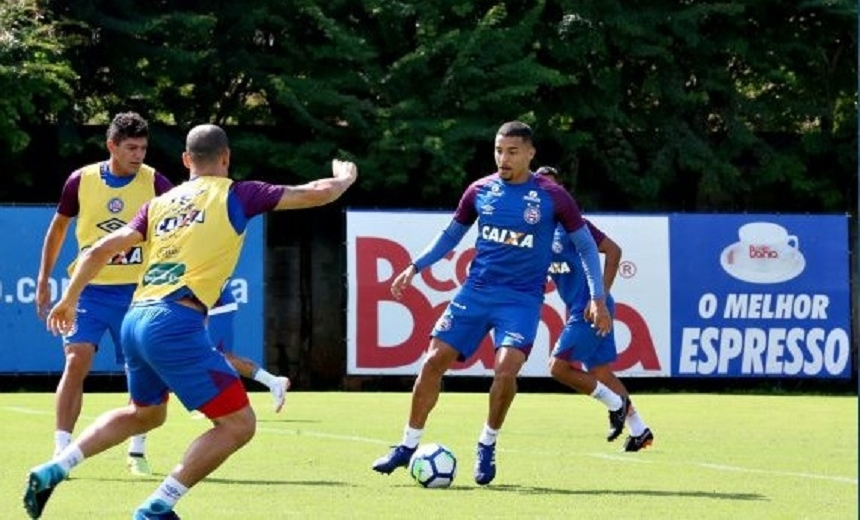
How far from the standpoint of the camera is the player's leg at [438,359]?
13.0 meters

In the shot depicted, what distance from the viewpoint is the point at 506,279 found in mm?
13258

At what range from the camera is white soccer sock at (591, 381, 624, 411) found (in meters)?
16.1

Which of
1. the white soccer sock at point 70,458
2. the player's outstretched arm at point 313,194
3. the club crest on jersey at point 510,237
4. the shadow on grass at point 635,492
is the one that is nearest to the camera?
the player's outstretched arm at point 313,194

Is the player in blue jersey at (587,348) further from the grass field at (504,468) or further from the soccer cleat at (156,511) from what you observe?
the soccer cleat at (156,511)

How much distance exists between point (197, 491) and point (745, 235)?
16687 mm

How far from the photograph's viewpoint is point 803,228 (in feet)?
90.8

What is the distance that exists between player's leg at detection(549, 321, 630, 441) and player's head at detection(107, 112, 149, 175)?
15.4 feet

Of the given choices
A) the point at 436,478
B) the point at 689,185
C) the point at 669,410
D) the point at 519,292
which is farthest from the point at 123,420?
the point at 689,185

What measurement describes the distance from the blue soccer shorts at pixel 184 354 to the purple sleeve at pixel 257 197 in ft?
1.78

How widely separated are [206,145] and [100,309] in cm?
352

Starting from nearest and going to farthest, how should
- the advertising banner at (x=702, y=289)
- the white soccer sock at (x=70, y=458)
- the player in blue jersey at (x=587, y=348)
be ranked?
the white soccer sock at (x=70, y=458) → the player in blue jersey at (x=587, y=348) → the advertising banner at (x=702, y=289)

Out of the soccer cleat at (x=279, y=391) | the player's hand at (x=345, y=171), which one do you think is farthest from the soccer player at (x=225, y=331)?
the player's hand at (x=345, y=171)

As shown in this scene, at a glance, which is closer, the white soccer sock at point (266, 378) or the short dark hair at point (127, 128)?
the short dark hair at point (127, 128)

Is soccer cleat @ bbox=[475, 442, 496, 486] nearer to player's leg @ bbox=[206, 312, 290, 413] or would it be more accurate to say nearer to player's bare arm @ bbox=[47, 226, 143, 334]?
player's bare arm @ bbox=[47, 226, 143, 334]
